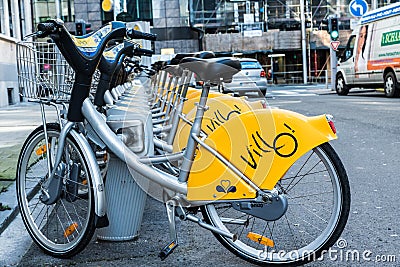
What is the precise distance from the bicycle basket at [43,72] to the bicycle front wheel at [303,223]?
3.76 feet

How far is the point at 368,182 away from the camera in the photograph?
5488mm

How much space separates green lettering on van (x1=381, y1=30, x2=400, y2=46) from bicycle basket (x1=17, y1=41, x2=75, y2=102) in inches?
607

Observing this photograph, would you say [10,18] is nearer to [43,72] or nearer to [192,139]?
[43,72]

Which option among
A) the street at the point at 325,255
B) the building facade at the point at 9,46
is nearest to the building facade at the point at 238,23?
the building facade at the point at 9,46

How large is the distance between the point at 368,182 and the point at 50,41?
10.8ft

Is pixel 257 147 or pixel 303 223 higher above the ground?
pixel 257 147

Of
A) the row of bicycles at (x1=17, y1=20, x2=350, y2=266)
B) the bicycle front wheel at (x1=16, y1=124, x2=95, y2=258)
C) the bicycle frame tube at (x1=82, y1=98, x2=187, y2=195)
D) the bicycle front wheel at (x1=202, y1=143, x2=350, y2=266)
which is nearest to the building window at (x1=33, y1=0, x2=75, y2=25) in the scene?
the bicycle front wheel at (x1=16, y1=124, x2=95, y2=258)

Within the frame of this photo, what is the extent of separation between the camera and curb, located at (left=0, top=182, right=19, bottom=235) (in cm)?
429

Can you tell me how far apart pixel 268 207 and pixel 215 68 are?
789 mm

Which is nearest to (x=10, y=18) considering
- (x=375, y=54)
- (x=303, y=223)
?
(x=375, y=54)

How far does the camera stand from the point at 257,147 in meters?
3.14

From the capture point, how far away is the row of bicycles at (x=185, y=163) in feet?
10.3

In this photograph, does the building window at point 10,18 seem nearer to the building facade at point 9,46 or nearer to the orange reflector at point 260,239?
the building facade at point 9,46

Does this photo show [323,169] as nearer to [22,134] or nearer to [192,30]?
[22,134]
